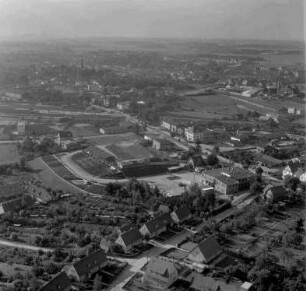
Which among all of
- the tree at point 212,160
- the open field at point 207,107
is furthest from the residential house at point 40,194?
the open field at point 207,107

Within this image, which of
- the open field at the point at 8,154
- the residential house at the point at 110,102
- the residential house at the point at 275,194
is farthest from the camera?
the residential house at the point at 110,102

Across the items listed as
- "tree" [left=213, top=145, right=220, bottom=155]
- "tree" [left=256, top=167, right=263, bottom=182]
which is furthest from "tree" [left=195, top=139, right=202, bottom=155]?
"tree" [left=256, top=167, right=263, bottom=182]

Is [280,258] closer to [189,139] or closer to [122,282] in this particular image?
[122,282]

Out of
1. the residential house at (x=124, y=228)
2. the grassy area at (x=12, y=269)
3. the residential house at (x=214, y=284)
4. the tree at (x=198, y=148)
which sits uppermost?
the tree at (x=198, y=148)

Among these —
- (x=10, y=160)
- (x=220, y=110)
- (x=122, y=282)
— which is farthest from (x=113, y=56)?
(x=122, y=282)

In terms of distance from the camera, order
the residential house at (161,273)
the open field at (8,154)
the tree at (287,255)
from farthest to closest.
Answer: the open field at (8,154), the tree at (287,255), the residential house at (161,273)

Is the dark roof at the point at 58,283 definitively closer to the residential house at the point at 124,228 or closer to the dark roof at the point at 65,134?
the residential house at the point at 124,228

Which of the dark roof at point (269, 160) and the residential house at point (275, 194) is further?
the dark roof at point (269, 160)
